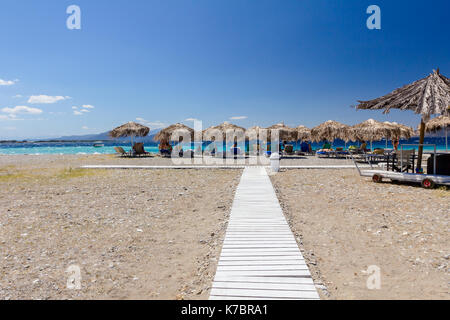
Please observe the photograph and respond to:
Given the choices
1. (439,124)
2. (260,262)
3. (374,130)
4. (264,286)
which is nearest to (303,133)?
(374,130)

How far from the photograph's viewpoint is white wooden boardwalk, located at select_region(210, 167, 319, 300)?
2.90 m

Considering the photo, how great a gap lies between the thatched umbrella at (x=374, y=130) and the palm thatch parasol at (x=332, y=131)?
3.78 ft

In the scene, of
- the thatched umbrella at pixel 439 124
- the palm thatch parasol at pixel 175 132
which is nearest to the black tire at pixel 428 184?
the thatched umbrella at pixel 439 124

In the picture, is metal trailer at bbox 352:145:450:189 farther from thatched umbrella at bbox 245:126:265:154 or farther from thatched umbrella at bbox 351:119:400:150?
thatched umbrella at bbox 245:126:265:154

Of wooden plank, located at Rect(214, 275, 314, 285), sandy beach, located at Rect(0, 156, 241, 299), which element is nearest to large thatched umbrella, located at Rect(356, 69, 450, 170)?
sandy beach, located at Rect(0, 156, 241, 299)

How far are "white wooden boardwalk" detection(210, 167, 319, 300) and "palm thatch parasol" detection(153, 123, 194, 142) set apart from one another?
18.5m

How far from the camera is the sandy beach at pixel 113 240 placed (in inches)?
128

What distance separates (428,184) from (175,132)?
62.7 feet

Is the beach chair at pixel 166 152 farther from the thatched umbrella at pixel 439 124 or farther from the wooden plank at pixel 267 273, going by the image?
the thatched umbrella at pixel 439 124

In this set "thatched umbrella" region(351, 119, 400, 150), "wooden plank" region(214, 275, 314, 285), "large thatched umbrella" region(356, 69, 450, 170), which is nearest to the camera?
"wooden plank" region(214, 275, 314, 285)

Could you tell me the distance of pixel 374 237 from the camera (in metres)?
4.68

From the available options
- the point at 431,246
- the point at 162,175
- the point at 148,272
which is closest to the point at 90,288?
the point at 148,272
